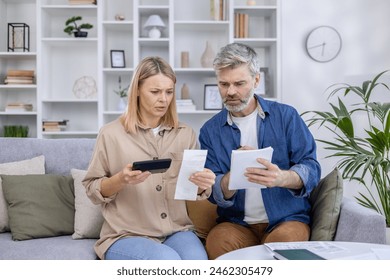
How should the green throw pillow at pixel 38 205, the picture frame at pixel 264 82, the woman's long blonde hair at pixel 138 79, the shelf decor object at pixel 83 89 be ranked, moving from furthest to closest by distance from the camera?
the shelf decor object at pixel 83 89 → the picture frame at pixel 264 82 → the green throw pillow at pixel 38 205 → the woman's long blonde hair at pixel 138 79

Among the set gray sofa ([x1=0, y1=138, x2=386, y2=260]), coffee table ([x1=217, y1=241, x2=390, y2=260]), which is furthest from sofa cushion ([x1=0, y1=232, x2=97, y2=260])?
coffee table ([x1=217, y1=241, x2=390, y2=260])

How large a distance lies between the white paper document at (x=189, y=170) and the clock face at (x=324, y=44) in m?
3.07

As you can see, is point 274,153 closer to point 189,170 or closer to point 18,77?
point 189,170

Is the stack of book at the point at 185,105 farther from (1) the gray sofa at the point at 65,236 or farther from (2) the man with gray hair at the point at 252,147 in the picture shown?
(2) the man with gray hair at the point at 252,147

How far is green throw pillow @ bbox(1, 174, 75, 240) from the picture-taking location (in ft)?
7.64

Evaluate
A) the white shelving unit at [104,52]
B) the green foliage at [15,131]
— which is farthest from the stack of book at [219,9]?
the green foliage at [15,131]

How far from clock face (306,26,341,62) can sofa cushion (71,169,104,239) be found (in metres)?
2.88

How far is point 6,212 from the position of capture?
2.41 metres

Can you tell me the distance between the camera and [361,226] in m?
1.89

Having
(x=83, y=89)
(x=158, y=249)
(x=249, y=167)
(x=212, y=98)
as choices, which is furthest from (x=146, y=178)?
(x=83, y=89)

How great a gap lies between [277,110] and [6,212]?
1342mm

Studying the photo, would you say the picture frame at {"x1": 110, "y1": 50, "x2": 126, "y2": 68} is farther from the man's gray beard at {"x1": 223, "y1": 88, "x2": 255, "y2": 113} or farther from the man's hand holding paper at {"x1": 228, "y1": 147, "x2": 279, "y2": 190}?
the man's hand holding paper at {"x1": 228, "y1": 147, "x2": 279, "y2": 190}

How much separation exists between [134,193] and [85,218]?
504mm

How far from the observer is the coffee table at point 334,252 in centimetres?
144
